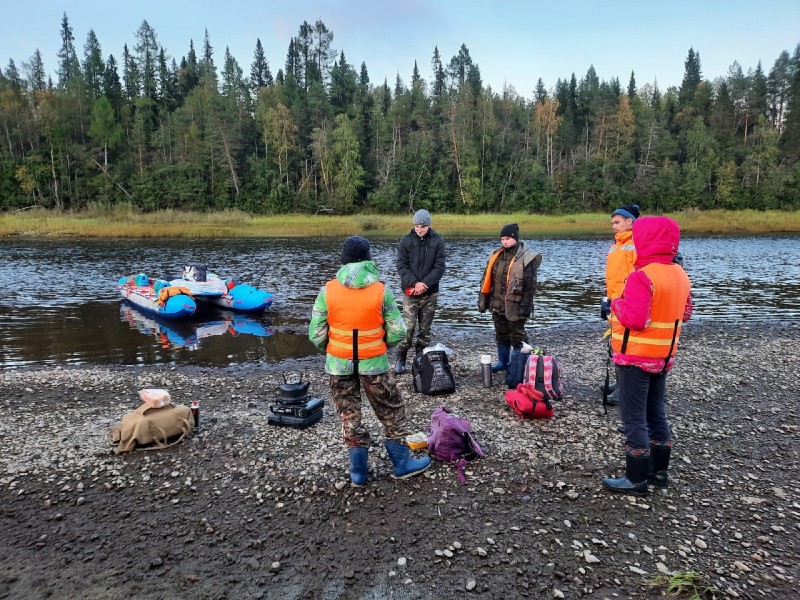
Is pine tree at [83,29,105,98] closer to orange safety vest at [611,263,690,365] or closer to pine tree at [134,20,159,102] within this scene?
A: pine tree at [134,20,159,102]

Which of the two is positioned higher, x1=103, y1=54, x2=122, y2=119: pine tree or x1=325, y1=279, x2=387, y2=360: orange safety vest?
x1=103, y1=54, x2=122, y2=119: pine tree

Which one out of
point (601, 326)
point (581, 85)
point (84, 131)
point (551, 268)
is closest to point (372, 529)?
point (601, 326)

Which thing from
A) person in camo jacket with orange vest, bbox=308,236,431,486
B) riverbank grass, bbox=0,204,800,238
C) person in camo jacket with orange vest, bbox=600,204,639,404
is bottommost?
person in camo jacket with orange vest, bbox=308,236,431,486

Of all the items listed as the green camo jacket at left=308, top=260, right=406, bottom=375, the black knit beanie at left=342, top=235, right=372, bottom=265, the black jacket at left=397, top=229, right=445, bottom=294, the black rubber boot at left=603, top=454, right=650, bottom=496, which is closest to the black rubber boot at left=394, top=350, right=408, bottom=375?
the black jacket at left=397, top=229, right=445, bottom=294

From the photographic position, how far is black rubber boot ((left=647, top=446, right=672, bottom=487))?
493 centimetres

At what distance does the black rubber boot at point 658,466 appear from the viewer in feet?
16.2

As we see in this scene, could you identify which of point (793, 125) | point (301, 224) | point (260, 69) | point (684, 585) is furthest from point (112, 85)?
point (793, 125)

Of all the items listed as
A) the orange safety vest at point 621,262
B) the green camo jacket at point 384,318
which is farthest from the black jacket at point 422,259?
the green camo jacket at point 384,318

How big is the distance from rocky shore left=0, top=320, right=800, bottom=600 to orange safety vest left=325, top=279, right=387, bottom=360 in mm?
1487

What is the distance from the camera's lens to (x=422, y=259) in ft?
26.9

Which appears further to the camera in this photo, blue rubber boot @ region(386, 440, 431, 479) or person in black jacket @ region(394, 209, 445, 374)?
person in black jacket @ region(394, 209, 445, 374)

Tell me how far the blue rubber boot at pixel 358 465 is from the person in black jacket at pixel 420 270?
327 cm

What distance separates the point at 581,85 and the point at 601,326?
93.9 meters

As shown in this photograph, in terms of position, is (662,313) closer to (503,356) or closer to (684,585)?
(684,585)
